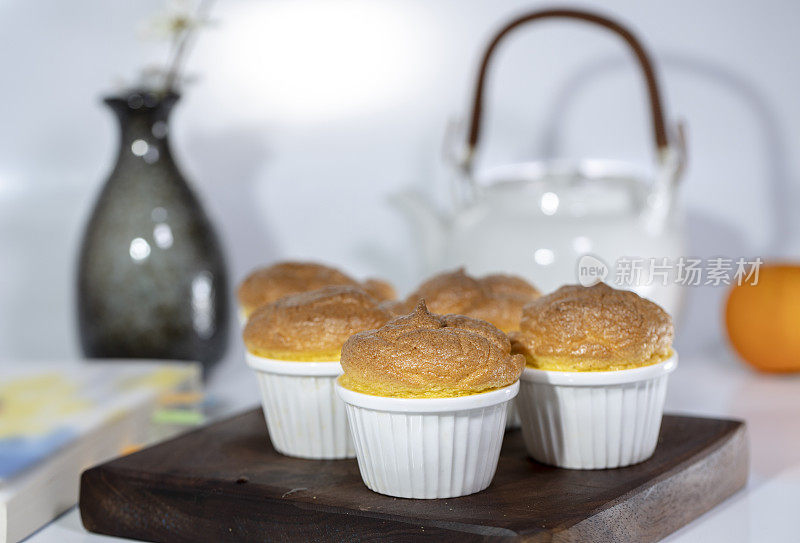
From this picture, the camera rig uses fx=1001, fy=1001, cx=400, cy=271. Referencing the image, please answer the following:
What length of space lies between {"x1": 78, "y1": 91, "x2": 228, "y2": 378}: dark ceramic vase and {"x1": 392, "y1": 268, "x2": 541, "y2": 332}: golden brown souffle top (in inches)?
26.1

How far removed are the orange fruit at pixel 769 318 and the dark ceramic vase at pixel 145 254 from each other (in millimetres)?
945

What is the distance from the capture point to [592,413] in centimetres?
103

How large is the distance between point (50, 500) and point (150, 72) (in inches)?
34.8

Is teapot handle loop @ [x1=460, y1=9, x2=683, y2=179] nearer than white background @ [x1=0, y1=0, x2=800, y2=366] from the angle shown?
Yes

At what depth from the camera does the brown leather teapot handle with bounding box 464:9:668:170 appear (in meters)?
1.64

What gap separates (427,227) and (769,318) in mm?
612

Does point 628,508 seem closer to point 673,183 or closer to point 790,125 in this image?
point 673,183

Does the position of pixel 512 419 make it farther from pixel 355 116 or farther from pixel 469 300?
pixel 355 116

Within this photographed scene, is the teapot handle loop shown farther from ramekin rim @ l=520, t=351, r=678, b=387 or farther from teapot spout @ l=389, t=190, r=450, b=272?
ramekin rim @ l=520, t=351, r=678, b=387

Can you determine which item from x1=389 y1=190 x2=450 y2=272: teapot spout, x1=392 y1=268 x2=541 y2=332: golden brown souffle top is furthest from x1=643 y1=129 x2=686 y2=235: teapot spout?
x1=392 y1=268 x2=541 y2=332: golden brown souffle top

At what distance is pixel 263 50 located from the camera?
2223 mm

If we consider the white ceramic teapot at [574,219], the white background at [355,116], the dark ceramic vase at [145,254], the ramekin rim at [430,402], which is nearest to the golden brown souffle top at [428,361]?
the ramekin rim at [430,402]

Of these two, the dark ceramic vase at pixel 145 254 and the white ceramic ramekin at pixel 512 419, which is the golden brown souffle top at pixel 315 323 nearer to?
the white ceramic ramekin at pixel 512 419

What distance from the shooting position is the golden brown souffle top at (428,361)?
0.92 m
